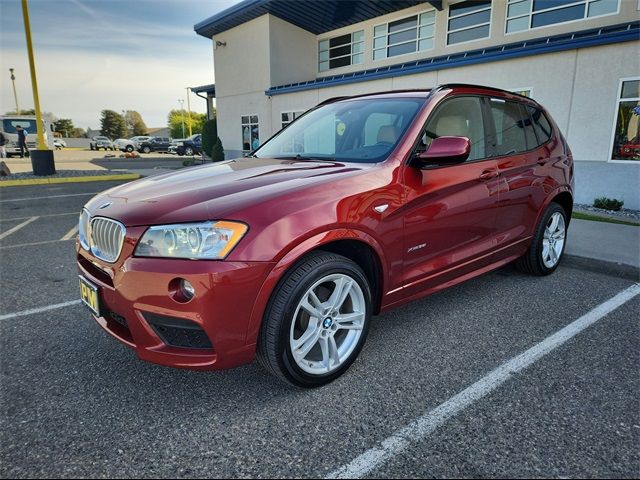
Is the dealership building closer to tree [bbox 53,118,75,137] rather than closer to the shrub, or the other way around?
the shrub

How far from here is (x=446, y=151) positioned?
2.66m

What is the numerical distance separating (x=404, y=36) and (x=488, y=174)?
16136mm

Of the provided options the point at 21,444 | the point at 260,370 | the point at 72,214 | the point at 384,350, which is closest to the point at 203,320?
the point at 260,370

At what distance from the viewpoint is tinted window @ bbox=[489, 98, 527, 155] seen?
360 centimetres

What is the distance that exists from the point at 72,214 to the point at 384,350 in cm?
711

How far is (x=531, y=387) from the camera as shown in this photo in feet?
8.02

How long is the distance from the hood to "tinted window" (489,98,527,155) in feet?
5.10

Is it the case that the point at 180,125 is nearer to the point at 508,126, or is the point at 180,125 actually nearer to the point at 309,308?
the point at 508,126

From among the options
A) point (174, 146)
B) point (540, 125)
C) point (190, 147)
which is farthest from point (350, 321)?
point (174, 146)

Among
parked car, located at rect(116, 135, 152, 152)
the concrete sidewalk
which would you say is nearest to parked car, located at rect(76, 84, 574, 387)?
the concrete sidewalk

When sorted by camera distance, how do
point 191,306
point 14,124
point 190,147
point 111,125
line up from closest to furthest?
point 191,306 < point 14,124 < point 190,147 < point 111,125

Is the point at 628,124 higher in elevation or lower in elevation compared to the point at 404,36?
lower

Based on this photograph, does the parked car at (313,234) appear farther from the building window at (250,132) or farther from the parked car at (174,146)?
the parked car at (174,146)

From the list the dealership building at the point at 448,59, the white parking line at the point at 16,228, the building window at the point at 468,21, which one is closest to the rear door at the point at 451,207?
the white parking line at the point at 16,228
